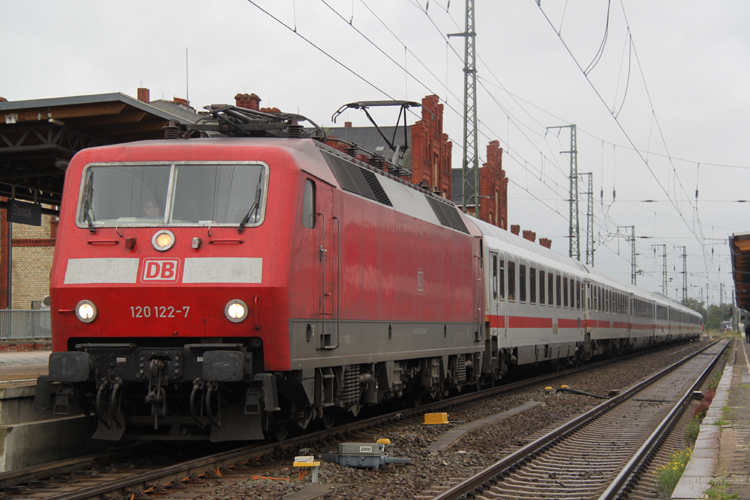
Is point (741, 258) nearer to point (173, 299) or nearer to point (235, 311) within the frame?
point (235, 311)

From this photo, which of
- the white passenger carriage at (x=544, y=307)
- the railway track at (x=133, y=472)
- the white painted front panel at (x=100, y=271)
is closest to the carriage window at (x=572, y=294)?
the white passenger carriage at (x=544, y=307)

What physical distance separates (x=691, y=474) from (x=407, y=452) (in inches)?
129

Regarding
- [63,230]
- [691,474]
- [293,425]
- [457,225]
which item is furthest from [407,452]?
[457,225]

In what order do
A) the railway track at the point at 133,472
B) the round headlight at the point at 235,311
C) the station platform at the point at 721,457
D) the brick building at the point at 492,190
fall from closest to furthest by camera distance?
1. the station platform at the point at 721,457
2. the railway track at the point at 133,472
3. the round headlight at the point at 235,311
4. the brick building at the point at 492,190

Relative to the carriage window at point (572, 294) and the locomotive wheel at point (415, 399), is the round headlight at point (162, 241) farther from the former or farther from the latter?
the carriage window at point (572, 294)

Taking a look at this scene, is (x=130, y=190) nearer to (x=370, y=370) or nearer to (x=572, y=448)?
(x=370, y=370)

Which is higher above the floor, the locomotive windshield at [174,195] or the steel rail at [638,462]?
the locomotive windshield at [174,195]

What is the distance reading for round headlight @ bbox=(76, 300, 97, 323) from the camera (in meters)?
8.13

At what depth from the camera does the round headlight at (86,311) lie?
26.7 ft

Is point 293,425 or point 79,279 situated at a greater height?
point 79,279

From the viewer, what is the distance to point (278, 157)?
8.41m

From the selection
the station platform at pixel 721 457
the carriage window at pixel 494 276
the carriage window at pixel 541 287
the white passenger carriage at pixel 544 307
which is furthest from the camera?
the carriage window at pixel 541 287

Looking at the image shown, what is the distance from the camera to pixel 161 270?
808 centimetres

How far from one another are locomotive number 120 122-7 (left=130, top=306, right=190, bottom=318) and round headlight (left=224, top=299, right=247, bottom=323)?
0.41 m
